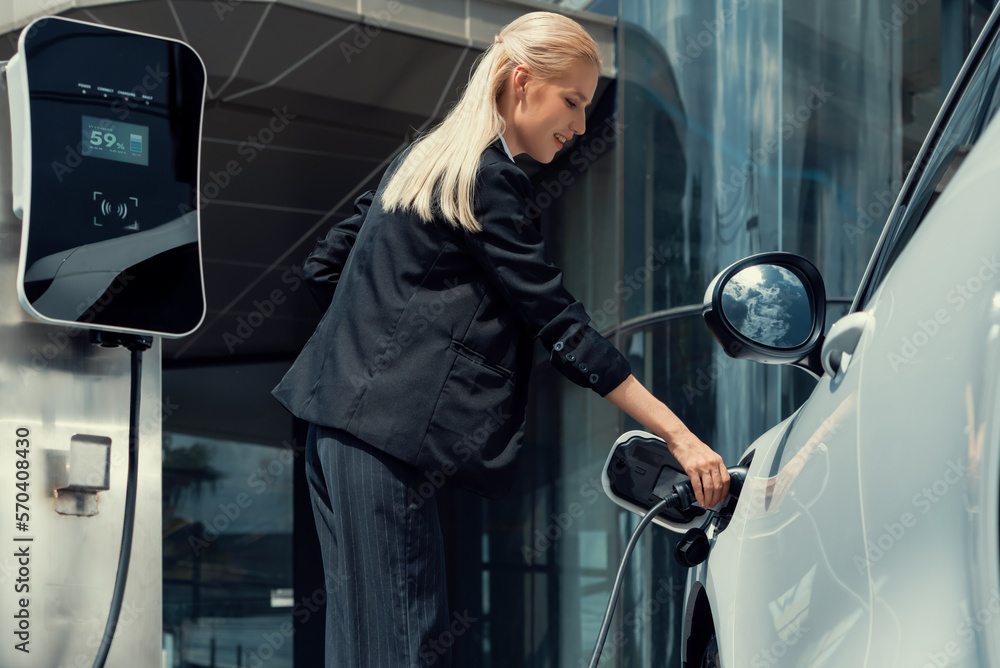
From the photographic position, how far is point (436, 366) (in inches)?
60.5

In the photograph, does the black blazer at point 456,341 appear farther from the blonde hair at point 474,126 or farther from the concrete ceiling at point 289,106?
the concrete ceiling at point 289,106

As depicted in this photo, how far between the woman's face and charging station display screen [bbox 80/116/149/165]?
1.06 m

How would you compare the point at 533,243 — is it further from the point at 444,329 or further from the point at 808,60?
the point at 808,60

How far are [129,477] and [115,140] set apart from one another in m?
0.78

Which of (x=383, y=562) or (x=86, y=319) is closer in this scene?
(x=383, y=562)

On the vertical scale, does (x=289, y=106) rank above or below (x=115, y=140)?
above

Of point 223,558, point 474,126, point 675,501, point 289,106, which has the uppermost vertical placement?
point 289,106

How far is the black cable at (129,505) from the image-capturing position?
2217mm

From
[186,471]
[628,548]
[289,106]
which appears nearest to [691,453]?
[628,548]

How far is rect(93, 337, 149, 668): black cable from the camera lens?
222cm

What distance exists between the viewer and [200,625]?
34.0 feet

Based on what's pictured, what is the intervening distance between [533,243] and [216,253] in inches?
287

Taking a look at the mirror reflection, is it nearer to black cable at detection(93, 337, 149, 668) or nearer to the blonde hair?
the blonde hair

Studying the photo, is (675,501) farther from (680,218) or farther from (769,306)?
(680,218)
